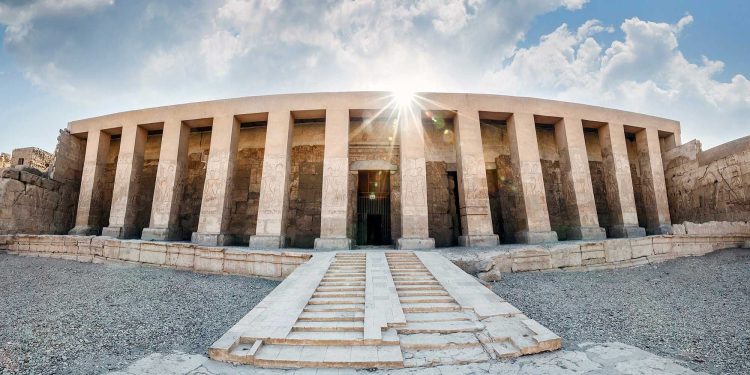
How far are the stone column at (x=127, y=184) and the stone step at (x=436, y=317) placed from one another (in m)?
11.5

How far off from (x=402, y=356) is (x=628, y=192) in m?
12.1

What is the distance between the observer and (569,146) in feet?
34.2

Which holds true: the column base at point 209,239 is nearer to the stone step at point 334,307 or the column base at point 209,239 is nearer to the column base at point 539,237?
the stone step at point 334,307

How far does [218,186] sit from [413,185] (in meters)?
6.54

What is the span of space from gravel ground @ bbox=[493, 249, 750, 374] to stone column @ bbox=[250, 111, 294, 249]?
651 cm

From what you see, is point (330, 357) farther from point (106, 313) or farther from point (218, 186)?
point (218, 186)

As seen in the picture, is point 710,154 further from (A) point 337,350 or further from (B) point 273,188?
(B) point 273,188

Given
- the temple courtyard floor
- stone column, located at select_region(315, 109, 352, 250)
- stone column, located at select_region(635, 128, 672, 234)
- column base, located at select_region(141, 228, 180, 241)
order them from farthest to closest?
1. stone column, located at select_region(635, 128, 672, 234)
2. column base, located at select_region(141, 228, 180, 241)
3. stone column, located at select_region(315, 109, 352, 250)
4. the temple courtyard floor

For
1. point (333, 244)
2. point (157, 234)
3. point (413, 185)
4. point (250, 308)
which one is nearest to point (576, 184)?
point (413, 185)

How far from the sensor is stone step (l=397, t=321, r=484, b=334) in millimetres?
2805

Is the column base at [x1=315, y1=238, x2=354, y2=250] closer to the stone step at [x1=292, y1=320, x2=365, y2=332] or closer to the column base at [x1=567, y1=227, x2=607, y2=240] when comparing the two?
the stone step at [x1=292, y1=320, x2=365, y2=332]

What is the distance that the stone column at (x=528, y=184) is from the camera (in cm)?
939

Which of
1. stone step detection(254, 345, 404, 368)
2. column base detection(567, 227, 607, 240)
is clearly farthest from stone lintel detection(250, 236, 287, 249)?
column base detection(567, 227, 607, 240)

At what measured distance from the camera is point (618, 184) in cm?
1048
